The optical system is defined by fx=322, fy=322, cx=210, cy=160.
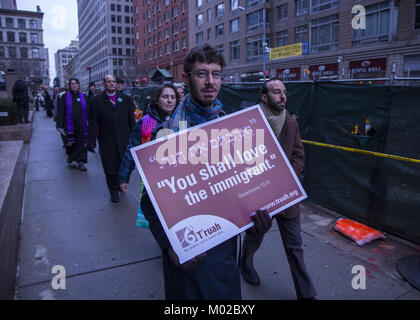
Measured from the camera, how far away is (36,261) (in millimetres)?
3652

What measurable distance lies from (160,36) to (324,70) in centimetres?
4460

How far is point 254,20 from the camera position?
3812 centimetres

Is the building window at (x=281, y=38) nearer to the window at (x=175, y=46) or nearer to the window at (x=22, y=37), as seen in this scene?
the window at (x=175, y=46)

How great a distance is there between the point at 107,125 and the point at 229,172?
4.44 metres

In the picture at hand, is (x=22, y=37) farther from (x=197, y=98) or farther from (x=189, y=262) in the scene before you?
(x=189, y=262)

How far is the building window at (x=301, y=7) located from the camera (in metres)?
31.9

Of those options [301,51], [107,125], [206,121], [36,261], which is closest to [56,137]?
[107,125]

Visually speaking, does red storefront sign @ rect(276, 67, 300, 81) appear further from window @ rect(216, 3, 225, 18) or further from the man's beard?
the man's beard

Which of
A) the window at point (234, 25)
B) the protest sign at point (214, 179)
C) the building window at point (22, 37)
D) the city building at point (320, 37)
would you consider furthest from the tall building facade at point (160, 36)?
the protest sign at point (214, 179)

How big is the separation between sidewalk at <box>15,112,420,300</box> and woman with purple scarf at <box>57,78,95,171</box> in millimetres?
2180

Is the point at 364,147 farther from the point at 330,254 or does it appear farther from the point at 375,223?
the point at 330,254

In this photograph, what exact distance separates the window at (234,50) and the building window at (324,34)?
11877 mm

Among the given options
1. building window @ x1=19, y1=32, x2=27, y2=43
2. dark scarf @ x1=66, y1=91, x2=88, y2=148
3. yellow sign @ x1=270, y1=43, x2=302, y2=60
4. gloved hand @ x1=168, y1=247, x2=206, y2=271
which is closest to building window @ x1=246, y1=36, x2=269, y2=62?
yellow sign @ x1=270, y1=43, x2=302, y2=60
